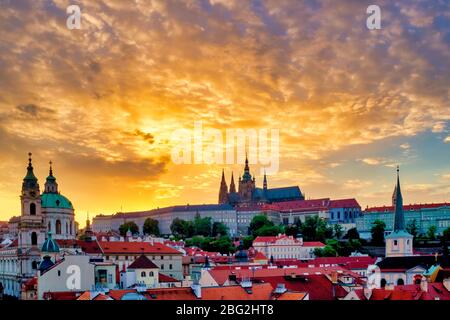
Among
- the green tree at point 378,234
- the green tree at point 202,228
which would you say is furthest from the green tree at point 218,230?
the green tree at point 378,234

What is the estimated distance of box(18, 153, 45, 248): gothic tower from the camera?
23.7 meters

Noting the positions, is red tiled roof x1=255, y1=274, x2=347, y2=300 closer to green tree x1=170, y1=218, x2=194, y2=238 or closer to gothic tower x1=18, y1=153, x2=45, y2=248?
gothic tower x1=18, y1=153, x2=45, y2=248

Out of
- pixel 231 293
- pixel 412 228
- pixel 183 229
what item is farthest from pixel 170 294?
pixel 183 229

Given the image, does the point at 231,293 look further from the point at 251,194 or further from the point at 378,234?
the point at 251,194

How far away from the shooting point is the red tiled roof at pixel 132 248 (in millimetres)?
25375

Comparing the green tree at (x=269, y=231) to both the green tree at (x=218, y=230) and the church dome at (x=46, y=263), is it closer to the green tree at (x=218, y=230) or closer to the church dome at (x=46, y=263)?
the green tree at (x=218, y=230)

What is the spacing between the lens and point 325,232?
151 ft

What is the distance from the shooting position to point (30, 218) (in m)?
24.1

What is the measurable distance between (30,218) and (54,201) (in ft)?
29.3

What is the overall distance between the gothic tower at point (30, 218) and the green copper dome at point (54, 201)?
27.3 ft
